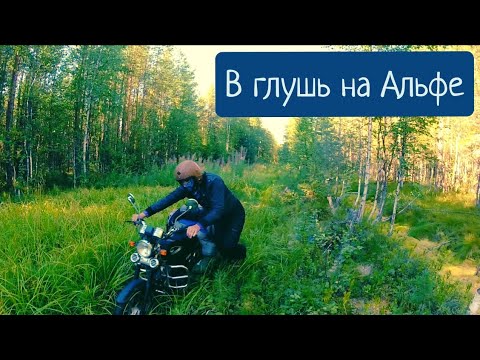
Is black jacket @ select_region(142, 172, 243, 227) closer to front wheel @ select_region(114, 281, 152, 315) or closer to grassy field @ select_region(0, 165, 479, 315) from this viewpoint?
grassy field @ select_region(0, 165, 479, 315)

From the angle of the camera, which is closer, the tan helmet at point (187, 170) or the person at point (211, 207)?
the person at point (211, 207)

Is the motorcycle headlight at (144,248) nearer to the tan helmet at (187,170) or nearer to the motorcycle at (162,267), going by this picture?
the motorcycle at (162,267)

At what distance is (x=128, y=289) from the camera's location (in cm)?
354

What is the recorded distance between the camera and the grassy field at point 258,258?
11.9 feet

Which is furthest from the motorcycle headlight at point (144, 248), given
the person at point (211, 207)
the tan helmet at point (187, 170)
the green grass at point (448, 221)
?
the green grass at point (448, 221)

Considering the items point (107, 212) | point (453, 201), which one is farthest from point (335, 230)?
point (107, 212)

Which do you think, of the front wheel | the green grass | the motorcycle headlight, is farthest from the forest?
the motorcycle headlight

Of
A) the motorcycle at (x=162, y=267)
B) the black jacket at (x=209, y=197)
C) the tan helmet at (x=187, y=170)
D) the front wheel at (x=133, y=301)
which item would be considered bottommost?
the front wheel at (x=133, y=301)

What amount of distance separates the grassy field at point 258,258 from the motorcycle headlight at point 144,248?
291 mm

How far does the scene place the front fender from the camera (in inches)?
139

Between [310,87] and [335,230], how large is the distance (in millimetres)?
1104

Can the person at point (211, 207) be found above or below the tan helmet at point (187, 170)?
below

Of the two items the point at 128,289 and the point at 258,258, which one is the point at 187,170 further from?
the point at 128,289

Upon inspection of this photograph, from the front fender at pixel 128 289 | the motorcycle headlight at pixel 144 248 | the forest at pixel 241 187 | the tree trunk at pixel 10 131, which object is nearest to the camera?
the motorcycle headlight at pixel 144 248
